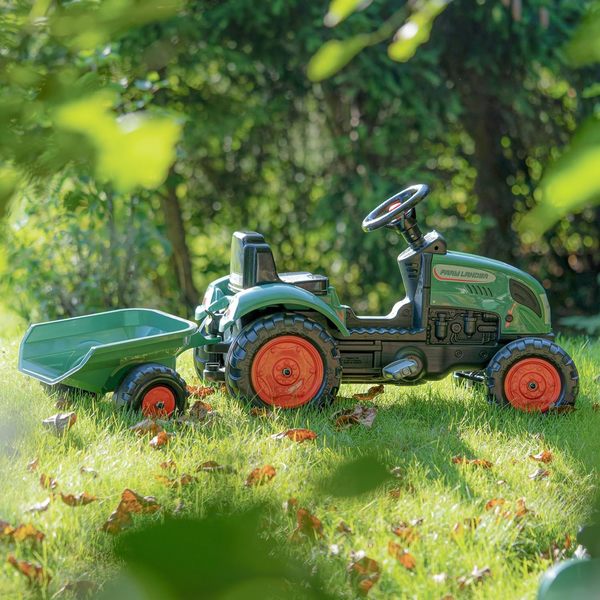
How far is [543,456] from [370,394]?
116cm

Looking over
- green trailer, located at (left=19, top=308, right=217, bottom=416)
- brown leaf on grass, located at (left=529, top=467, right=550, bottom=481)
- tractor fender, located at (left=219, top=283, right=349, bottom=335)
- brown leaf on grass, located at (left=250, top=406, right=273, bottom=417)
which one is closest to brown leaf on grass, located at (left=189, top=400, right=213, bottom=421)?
green trailer, located at (left=19, top=308, right=217, bottom=416)

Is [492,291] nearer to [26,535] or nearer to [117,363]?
[117,363]

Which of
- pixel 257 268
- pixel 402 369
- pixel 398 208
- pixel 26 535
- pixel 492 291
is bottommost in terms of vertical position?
pixel 26 535

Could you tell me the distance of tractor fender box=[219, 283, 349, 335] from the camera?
149 inches

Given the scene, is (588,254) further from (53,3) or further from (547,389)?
(53,3)

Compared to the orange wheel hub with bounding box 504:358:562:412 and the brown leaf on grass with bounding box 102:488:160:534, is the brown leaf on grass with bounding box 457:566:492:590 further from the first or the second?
the orange wheel hub with bounding box 504:358:562:412

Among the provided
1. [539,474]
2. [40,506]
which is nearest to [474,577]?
[539,474]

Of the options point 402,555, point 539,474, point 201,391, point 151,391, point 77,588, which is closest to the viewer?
point 77,588

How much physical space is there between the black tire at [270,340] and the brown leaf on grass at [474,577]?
1509mm

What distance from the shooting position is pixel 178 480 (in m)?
2.86

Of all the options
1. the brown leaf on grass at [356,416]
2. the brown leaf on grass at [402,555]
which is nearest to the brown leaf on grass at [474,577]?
the brown leaf on grass at [402,555]

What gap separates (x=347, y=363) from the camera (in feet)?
13.5

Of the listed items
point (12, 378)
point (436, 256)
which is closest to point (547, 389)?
point (436, 256)

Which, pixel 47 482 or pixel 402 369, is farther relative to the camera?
pixel 402 369
